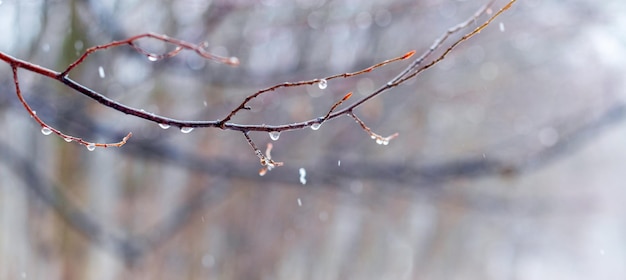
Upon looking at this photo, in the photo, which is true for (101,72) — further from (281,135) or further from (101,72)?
(281,135)

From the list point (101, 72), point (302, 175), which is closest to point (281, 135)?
point (302, 175)

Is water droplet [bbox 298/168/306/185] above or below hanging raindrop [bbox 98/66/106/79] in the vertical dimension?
below

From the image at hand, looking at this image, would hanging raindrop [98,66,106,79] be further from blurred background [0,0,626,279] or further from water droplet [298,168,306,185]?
water droplet [298,168,306,185]

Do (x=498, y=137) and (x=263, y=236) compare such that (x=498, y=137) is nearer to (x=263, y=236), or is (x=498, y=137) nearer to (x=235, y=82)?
(x=263, y=236)

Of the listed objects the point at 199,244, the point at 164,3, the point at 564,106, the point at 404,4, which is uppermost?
the point at 564,106

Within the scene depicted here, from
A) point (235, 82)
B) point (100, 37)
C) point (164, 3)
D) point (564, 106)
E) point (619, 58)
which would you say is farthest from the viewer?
point (564, 106)

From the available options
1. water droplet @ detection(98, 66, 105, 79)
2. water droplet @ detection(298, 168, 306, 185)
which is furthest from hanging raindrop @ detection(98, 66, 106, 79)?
water droplet @ detection(298, 168, 306, 185)

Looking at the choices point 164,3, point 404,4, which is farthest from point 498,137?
point 164,3

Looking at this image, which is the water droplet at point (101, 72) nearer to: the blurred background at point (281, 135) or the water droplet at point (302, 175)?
the blurred background at point (281, 135)
